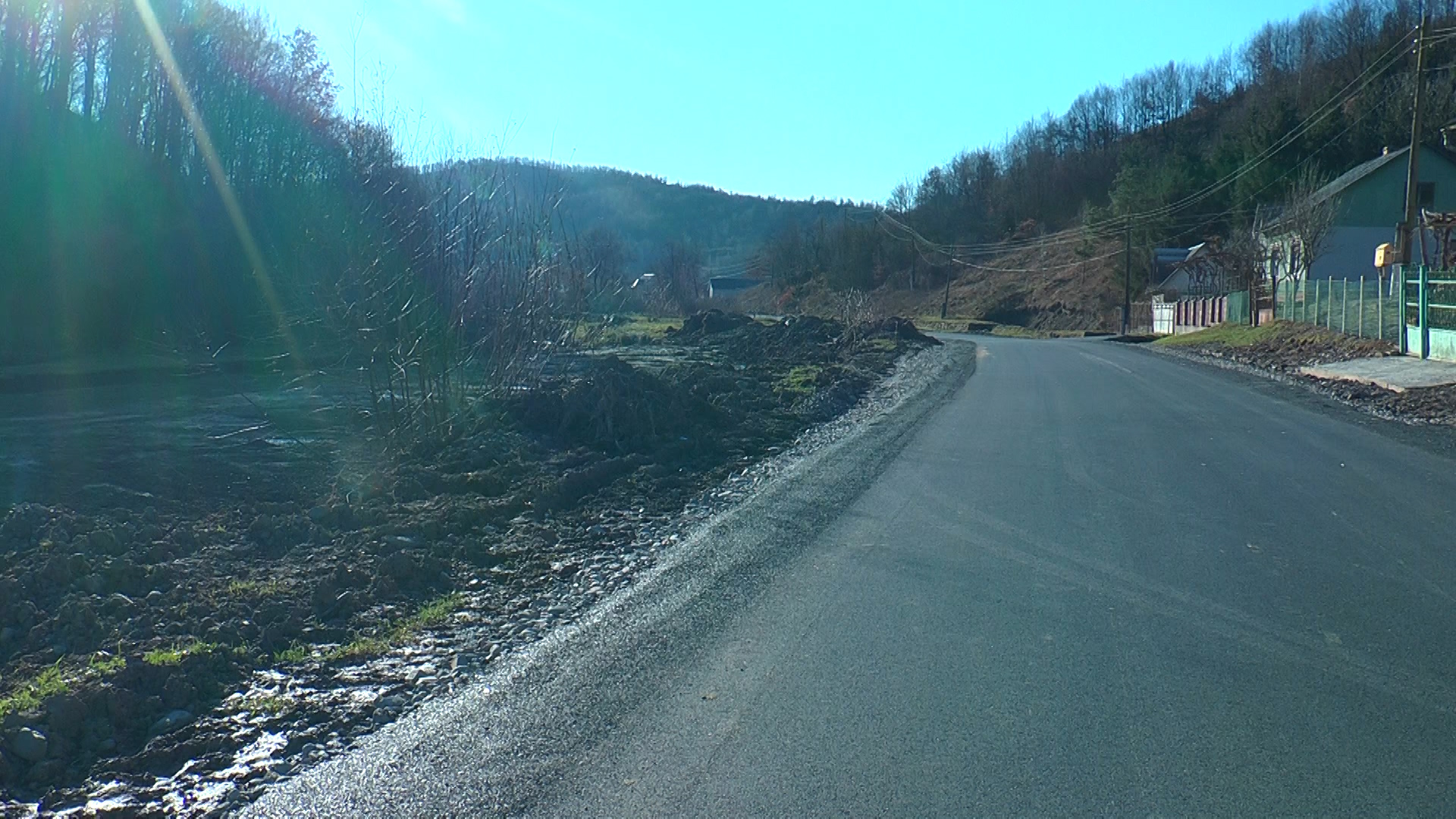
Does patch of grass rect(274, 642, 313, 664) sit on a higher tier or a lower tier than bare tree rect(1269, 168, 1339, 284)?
lower

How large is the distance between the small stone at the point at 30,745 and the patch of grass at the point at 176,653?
789mm

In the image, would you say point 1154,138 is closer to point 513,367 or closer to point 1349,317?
point 1349,317

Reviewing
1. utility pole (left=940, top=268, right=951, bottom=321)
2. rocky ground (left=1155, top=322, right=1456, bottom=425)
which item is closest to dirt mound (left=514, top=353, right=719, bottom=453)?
rocky ground (left=1155, top=322, right=1456, bottom=425)

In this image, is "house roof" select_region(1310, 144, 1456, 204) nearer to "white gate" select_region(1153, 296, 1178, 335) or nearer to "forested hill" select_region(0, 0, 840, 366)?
"white gate" select_region(1153, 296, 1178, 335)

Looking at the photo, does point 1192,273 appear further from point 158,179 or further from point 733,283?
point 733,283

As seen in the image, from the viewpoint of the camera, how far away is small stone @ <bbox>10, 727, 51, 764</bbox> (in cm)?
433

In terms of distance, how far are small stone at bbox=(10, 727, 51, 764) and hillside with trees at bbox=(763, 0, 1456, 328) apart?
56.3m

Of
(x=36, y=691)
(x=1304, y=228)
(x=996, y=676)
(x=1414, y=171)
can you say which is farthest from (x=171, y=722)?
(x=1304, y=228)

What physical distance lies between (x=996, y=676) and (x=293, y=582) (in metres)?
4.50

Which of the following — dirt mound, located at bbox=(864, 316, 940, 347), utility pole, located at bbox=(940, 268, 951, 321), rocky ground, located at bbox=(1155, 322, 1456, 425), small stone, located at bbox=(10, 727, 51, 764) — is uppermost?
utility pole, located at bbox=(940, 268, 951, 321)

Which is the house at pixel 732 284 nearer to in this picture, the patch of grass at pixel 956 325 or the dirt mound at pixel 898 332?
the patch of grass at pixel 956 325

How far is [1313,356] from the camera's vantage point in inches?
1120

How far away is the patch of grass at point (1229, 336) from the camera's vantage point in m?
36.2

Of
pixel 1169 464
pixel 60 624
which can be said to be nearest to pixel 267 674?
pixel 60 624
